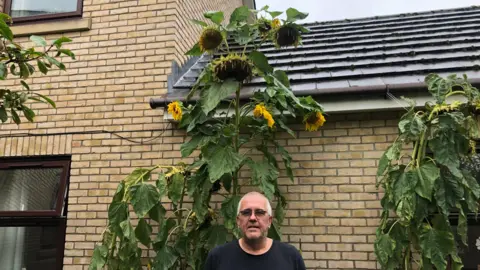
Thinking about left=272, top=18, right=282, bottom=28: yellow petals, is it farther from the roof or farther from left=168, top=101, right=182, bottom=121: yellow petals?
left=168, top=101, right=182, bottom=121: yellow petals

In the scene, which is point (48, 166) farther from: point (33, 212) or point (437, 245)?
point (437, 245)

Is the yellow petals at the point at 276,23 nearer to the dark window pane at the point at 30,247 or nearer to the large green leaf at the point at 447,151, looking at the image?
the large green leaf at the point at 447,151

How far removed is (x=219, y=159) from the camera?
140 inches

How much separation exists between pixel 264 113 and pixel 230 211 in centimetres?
86

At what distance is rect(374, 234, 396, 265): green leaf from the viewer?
3412mm

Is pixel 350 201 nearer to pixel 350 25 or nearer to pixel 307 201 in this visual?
pixel 307 201

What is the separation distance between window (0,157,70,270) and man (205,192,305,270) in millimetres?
2725

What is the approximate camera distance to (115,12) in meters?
5.28

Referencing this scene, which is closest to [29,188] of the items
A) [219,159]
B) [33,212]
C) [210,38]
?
[33,212]

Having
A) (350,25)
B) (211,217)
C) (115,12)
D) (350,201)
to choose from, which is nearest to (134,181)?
(211,217)

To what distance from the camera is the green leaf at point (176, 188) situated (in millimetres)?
3854

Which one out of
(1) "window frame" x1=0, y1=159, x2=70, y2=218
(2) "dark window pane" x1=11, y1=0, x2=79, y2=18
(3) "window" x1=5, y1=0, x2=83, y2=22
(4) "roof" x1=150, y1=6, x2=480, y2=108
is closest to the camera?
(4) "roof" x1=150, y1=6, x2=480, y2=108

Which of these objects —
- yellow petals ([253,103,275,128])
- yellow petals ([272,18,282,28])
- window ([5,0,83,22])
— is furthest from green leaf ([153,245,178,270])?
window ([5,0,83,22])

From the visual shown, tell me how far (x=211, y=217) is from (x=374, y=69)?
232 cm
